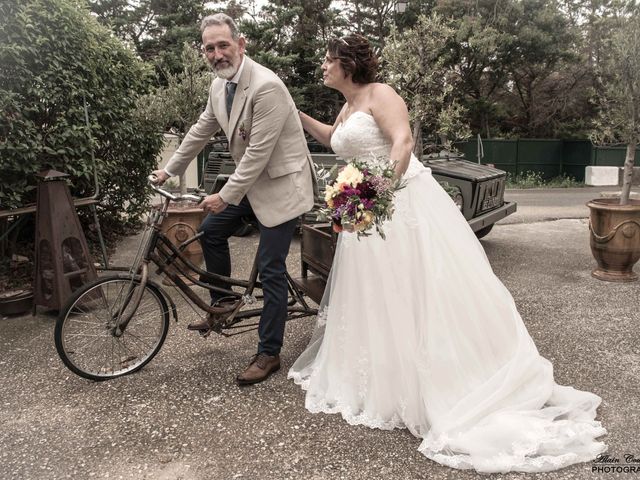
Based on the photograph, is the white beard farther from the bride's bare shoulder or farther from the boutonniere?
the bride's bare shoulder

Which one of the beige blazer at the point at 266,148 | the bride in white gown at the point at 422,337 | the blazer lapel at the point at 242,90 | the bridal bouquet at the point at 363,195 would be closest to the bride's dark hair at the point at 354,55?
the bride in white gown at the point at 422,337

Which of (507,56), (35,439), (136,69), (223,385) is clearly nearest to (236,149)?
(223,385)

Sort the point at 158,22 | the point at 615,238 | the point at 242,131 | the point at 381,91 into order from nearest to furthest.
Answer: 1. the point at 381,91
2. the point at 242,131
3. the point at 615,238
4. the point at 158,22

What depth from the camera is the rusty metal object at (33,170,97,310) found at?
14.8 feet

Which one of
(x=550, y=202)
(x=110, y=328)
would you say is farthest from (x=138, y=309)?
(x=550, y=202)

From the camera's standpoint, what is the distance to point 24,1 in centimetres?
481

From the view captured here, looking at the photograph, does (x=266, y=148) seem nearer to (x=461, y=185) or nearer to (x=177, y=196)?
(x=177, y=196)

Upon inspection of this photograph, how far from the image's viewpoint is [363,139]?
320 cm

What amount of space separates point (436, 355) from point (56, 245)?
10.9 ft

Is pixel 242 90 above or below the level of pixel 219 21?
below

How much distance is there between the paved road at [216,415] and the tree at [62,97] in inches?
61.1

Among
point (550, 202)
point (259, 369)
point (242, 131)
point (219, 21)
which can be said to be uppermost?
point (219, 21)

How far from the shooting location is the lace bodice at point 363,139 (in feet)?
10.5

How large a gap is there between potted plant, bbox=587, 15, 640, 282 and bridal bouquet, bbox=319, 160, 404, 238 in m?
3.68
